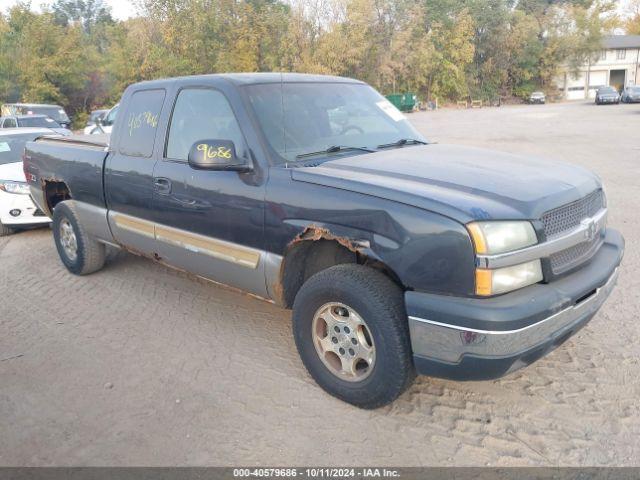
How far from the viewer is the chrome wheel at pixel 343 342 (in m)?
3.15

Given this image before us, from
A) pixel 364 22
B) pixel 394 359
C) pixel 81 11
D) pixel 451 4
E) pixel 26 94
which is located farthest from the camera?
pixel 81 11

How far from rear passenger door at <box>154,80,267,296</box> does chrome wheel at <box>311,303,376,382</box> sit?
58cm

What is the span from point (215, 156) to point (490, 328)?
1.94 meters

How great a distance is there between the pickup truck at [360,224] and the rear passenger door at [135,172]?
0.02 meters

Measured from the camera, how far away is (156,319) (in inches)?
185

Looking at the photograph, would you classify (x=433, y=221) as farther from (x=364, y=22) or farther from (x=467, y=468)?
(x=364, y=22)

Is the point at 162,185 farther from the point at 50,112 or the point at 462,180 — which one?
the point at 50,112

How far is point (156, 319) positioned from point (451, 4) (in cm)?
6177

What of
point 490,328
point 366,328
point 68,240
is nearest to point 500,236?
point 490,328

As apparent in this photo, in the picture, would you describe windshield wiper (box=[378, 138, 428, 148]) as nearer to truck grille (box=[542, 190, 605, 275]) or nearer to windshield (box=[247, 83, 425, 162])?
windshield (box=[247, 83, 425, 162])

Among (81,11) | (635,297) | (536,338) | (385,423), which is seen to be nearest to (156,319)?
(385,423)

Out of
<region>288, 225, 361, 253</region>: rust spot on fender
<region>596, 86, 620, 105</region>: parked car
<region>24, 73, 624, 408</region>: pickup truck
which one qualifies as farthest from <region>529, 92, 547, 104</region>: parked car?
<region>288, 225, 361, 253</region>: rust spot on fender

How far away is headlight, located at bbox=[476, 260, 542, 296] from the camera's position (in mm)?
2670

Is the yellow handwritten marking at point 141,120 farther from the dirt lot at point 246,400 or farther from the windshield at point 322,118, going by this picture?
the dirt lot at point 246,400
